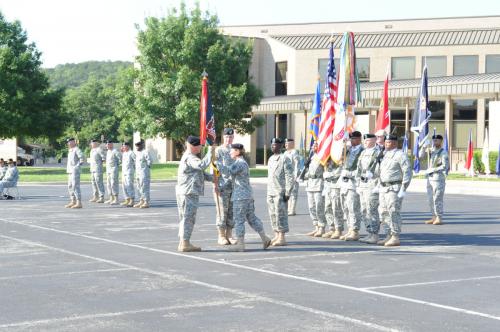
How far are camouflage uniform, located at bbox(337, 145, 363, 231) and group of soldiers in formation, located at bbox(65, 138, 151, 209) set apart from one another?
893 centimetres

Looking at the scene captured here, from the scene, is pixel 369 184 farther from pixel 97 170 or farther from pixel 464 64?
pixel 464 64

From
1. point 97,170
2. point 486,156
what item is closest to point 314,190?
point 97,170

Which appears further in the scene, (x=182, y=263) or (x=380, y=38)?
(x=380, y=38)

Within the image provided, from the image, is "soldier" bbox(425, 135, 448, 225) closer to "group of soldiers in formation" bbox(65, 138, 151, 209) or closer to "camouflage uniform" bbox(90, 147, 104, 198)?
"group of soldiers in formation" bbox(65, 138, 151, 209)

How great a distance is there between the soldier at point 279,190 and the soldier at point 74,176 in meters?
9.44

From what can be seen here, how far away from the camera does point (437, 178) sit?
62.1 feet

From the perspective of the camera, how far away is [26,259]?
41.1ft

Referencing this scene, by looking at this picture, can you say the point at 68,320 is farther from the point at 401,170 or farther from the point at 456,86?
the point at 456,86

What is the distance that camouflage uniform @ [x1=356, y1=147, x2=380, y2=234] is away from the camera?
14805mm

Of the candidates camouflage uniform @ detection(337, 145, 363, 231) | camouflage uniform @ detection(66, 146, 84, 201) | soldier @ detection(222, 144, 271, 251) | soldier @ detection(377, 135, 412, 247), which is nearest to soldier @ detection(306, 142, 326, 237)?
camouflage uniform @ detection(337, 145, 363, 231)

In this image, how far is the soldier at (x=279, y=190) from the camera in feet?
46.7

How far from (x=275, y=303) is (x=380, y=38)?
166 feet

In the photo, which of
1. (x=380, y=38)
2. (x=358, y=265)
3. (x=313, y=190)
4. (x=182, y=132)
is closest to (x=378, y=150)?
(x=313, y=190)

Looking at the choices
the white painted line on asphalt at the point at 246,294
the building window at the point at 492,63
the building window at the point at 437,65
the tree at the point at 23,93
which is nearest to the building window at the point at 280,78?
the building window at the point at 437,65
